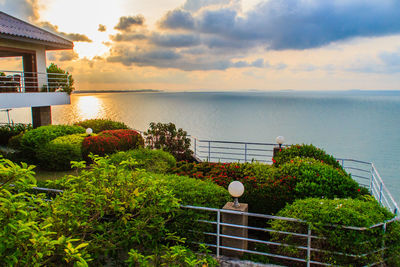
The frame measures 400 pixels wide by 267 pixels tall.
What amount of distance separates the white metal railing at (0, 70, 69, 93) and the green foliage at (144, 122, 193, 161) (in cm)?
556

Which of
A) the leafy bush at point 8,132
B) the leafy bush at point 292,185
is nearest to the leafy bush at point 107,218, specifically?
the leafy bush at point 292,185

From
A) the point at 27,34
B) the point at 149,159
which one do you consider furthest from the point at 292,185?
the point at 27,34

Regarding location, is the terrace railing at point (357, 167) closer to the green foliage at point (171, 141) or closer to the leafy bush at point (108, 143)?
the green foliage at point (171, 141)

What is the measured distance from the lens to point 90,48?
19688mm

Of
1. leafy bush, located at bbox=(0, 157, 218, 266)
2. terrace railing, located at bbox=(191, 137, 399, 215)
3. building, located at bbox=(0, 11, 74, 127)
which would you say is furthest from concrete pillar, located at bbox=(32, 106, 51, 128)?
leafy bush, located at bbox=(0, 157, 218, 266)

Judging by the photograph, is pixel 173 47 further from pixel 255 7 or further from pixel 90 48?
pixel 255 7

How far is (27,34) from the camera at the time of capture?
13281 mm

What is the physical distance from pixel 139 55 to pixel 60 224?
27466mm

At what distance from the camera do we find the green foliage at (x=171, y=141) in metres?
13.4

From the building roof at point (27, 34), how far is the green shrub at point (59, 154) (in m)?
5.19

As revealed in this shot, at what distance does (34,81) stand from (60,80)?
119 centimetres

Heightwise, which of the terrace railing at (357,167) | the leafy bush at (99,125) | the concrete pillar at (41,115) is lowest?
the terrace railing at (357,167)

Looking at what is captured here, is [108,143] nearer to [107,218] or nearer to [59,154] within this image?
[59,154]

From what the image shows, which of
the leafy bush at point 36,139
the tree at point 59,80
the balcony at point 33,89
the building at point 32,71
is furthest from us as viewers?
the tree at point 59,80
